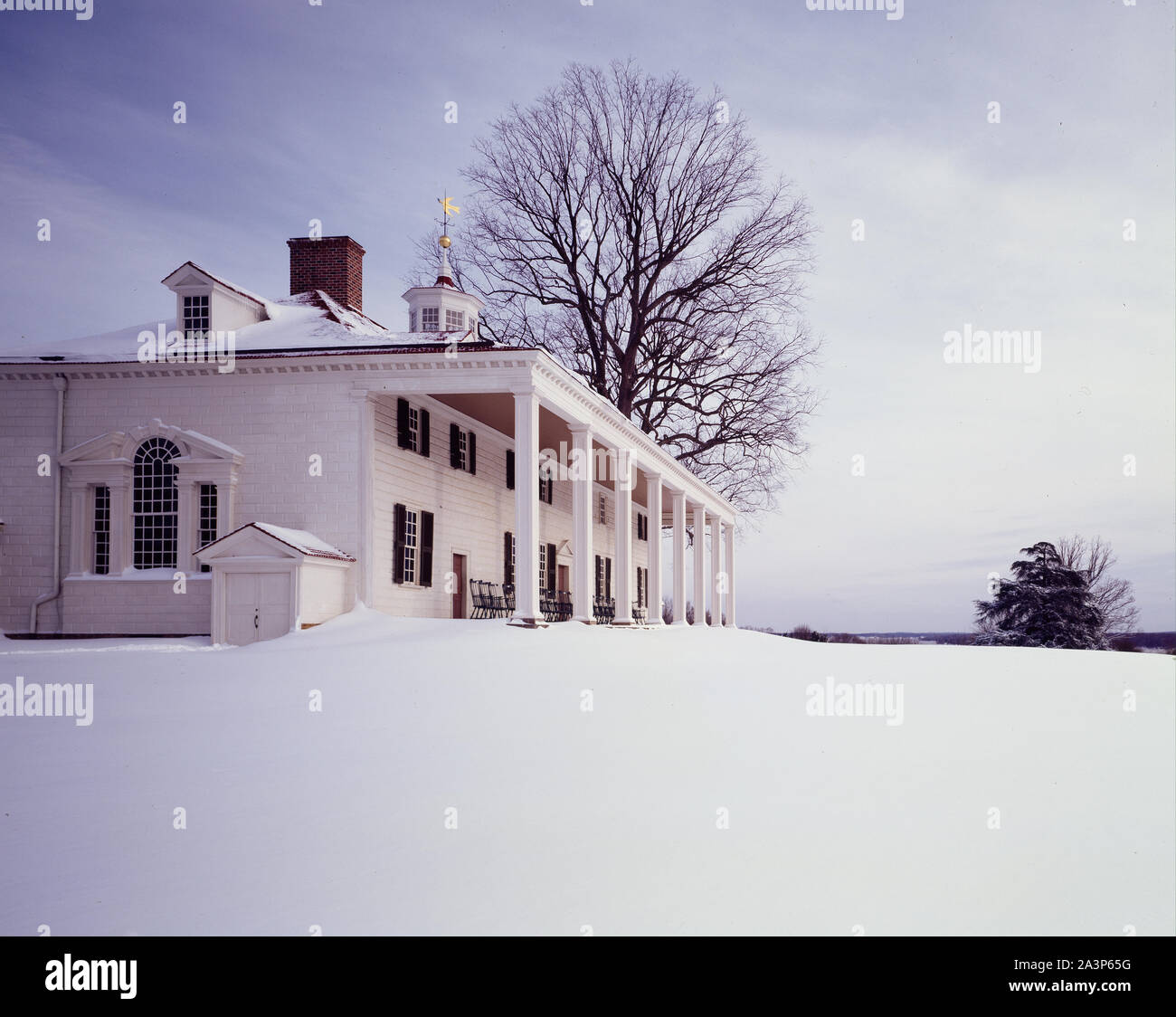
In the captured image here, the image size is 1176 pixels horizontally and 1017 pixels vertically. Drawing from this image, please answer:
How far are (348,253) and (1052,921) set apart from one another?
2180cm

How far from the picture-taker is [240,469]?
18.4 m

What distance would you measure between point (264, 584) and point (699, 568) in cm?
2039

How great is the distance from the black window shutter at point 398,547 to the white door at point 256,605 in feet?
9.70

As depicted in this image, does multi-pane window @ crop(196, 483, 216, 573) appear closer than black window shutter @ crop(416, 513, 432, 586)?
Yes

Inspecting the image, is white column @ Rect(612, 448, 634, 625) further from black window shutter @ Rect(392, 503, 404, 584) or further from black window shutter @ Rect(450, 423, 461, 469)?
black window shutter @ Rect(392, 503, 404, 584)

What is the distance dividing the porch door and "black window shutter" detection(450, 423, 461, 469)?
2.09 meters

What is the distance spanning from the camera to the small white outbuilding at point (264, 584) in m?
16.1

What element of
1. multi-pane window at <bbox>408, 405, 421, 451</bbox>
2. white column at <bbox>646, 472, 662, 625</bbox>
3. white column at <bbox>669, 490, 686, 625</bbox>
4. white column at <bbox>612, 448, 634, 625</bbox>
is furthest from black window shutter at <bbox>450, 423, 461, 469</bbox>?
white column at <bbox>669, 490, 686, 625</bbox>

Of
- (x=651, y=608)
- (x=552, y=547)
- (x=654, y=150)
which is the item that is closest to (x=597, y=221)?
(x=654, y=150)

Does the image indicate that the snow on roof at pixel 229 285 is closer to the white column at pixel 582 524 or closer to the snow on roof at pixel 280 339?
the snow on roof at pixel 280 339

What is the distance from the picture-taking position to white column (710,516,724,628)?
36.2 meters

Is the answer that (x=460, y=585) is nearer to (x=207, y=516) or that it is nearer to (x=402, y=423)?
(x=402, y=423)

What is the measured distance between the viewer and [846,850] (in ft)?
20.2
